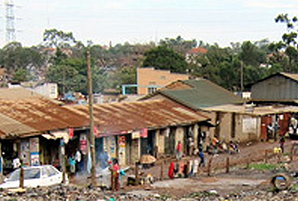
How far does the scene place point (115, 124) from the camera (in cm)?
2312

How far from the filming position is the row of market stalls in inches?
742

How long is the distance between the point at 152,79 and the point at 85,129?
32438 millimetres

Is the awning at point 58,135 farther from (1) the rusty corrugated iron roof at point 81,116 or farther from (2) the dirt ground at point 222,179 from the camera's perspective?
(2) the dirt ground at point 222,179

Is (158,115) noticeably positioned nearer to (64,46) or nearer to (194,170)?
(194,170)

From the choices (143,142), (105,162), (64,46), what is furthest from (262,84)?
(64,46)

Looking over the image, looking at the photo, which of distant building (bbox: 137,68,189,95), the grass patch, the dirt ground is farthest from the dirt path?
distant building (bbox: 137,68,189,95)

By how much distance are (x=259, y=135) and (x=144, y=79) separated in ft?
81.2

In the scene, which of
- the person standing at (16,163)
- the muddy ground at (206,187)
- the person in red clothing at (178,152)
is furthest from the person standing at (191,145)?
A: the person standing at (16,163)

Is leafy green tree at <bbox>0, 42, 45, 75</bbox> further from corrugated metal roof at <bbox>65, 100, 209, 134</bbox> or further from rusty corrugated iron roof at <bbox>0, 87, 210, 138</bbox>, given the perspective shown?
rusty corrugated iron roof at <bbox>0, 87, 210, 138</bbox>

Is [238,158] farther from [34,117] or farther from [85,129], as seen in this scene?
[34,117]

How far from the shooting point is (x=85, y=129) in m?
21.2

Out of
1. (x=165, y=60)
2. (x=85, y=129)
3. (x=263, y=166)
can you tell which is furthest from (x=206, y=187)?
(x=165, y=60)

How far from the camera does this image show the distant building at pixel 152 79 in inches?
2090

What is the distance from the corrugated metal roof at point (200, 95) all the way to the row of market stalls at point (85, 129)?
1.81 meters
